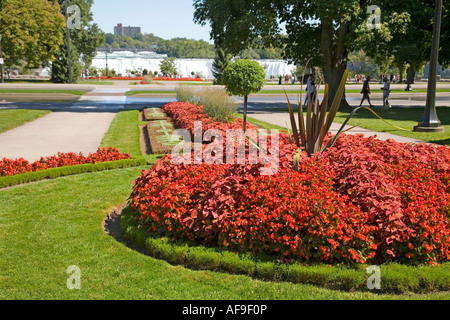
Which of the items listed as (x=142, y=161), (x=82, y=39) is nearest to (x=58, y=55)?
(x=82, y=39)

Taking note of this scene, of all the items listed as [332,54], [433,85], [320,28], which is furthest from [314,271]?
[320,28]

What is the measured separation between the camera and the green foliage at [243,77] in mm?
11398

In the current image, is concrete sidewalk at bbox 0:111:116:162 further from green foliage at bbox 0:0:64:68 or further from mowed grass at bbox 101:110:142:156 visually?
green foliage at bbox 0:0:64:68

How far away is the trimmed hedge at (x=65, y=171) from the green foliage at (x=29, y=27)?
36448mm

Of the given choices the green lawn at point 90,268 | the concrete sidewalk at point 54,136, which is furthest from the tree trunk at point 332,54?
the green lawn at point 90,268

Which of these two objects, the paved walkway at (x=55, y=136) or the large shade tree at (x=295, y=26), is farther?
the large shade tree at (x=295, y=26)

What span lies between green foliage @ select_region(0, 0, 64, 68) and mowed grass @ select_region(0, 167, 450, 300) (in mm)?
39209

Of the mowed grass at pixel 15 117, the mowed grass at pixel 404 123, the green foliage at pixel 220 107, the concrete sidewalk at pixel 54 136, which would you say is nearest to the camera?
the concrete sidewalk at pixel 54 136

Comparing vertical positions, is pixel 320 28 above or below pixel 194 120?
above

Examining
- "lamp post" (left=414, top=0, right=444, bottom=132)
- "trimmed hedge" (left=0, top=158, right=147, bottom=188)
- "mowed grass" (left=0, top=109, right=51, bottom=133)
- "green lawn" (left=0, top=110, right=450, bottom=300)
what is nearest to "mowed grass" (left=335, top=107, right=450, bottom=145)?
"lamp post" (left=414, top=0, right=444, bottom=132)

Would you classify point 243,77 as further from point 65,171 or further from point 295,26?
point 295,26

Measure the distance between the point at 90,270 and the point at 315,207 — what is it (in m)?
2.29

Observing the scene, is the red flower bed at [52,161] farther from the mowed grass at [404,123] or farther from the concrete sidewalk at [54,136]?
the mowed grass at [404,123]

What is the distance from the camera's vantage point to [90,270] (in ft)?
15.0
